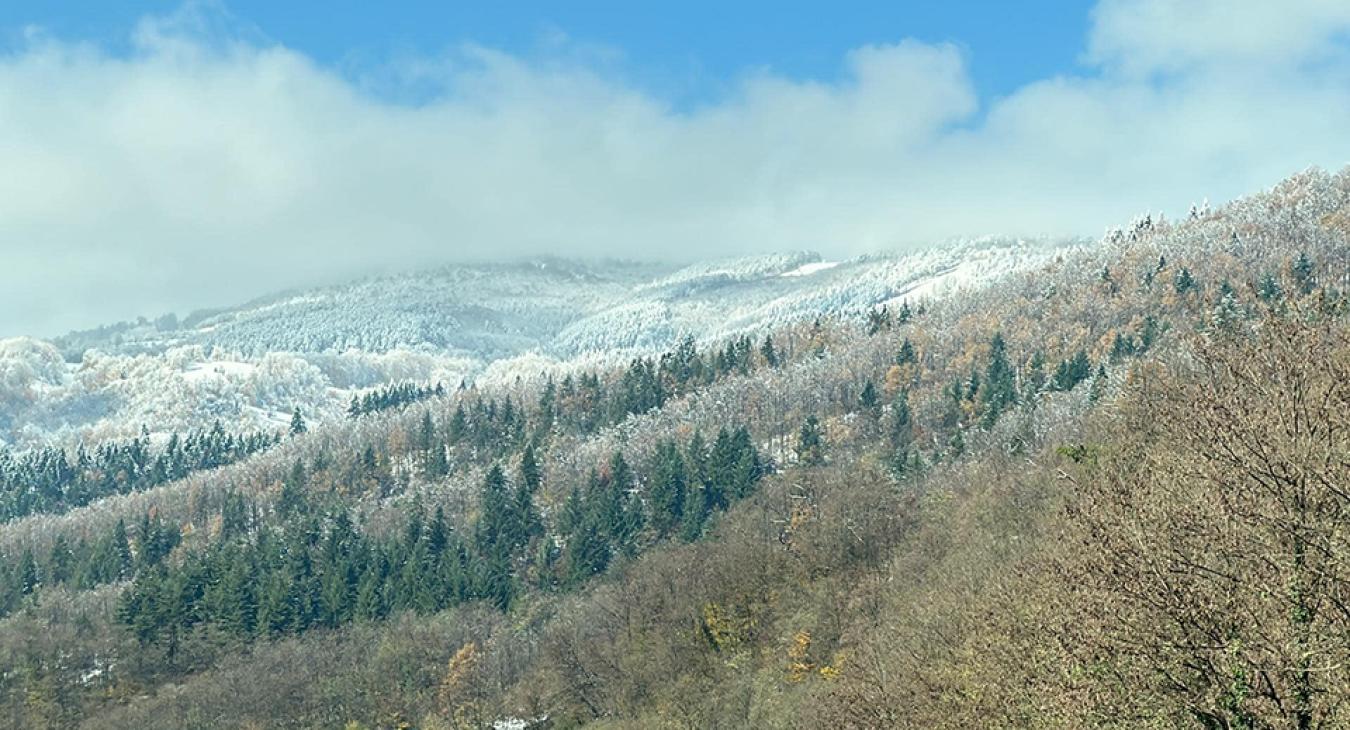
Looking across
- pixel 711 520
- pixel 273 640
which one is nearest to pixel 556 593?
pixel 711 520

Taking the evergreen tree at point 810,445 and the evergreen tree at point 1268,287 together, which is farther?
the evergreen tree at point 810,445

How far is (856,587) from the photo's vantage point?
280ft

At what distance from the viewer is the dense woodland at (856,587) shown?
23766 millimetres

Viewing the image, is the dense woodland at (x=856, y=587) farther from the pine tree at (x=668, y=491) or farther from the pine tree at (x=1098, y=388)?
the pine tree at (x=1098, y=388)

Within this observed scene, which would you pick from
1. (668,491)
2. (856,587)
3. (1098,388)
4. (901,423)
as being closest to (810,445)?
(901,423)

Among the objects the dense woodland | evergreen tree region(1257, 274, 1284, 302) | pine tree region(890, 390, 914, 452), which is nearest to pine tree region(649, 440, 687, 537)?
the dense woodland

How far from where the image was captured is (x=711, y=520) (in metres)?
165

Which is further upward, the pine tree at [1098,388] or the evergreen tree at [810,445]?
the pine tree at [1098,388]

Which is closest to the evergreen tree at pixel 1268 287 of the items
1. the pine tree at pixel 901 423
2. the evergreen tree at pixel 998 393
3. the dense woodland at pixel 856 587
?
the dense woodland at pixel 856 587

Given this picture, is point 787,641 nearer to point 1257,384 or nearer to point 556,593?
point 1257,384

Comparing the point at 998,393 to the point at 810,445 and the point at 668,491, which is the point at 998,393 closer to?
the point at 810,445

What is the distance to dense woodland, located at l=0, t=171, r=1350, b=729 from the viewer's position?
23.8 metres

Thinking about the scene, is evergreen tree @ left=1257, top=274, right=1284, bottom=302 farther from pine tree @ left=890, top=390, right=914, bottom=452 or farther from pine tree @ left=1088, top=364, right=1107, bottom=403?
pine tree @ left=890, top=390, right=914, bottom=452

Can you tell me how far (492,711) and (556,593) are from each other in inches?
2281
